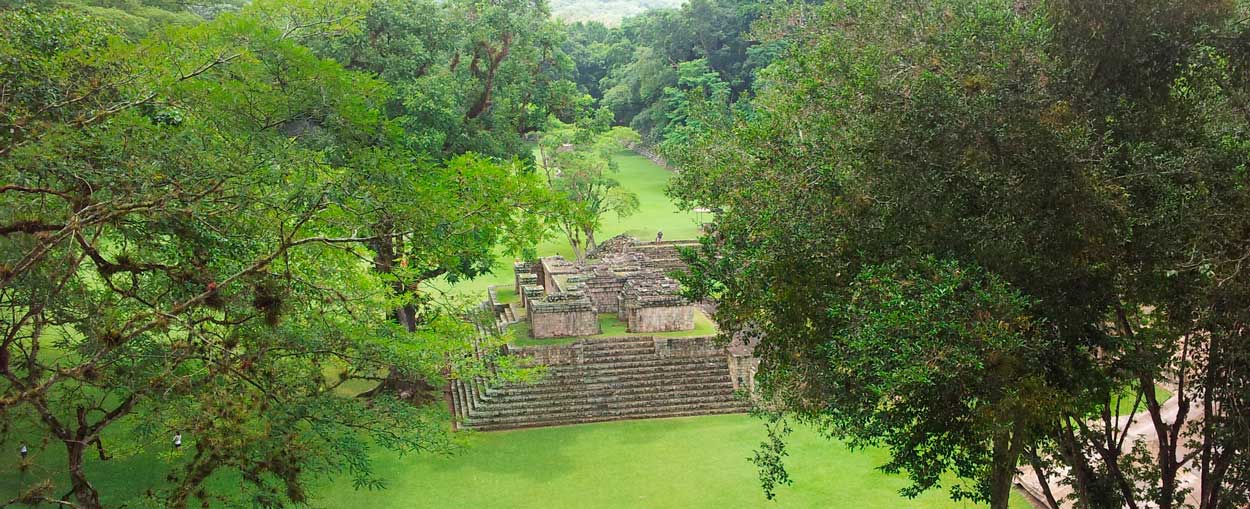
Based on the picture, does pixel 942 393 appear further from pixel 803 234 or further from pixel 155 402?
pixel 155 402

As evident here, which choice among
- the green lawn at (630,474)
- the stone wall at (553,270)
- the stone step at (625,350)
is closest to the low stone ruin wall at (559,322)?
the stone step at (625,350)

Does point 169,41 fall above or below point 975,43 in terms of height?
above

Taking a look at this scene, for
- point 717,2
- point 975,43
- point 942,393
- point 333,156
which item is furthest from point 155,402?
point 717,2

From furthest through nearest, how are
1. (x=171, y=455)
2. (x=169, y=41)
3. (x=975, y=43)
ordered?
(x=169, y=41)
(x=171, y=455)
(x=975, y=43)

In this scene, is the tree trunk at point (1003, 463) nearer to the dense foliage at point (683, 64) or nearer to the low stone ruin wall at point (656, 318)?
the low stone ruin wall at point (656, 318)

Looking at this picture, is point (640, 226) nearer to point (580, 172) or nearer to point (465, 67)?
point (580, 172)

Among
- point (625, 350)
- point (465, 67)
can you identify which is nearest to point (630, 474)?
point (625, 350)

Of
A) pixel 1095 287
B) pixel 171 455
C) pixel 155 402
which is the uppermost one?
pixel 1095 287

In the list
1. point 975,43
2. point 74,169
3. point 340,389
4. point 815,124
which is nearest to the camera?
point 74,169
